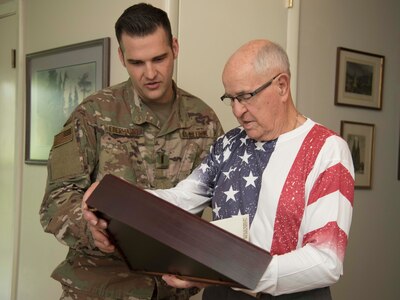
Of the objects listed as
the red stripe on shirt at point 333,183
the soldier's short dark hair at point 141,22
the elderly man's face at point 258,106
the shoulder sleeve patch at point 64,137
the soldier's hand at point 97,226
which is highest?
the soldier's short dark hair at point 141,22

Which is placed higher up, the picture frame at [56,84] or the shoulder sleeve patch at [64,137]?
the picture frame at [56,84]

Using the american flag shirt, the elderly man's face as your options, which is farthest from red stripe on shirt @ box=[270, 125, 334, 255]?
the elderly man's face

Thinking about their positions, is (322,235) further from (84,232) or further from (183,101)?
(183,101)

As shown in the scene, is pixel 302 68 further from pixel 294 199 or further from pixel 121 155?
pixel 294 199

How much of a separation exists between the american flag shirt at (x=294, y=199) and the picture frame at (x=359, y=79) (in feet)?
5.02

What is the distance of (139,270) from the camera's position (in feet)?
4.02

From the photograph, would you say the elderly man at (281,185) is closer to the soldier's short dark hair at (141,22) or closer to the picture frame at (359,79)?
the soldier's short dark hair at (141,22)

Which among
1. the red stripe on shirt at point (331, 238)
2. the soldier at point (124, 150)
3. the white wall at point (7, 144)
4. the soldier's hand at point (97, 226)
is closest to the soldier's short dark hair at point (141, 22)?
the soldier at point (124, 150)

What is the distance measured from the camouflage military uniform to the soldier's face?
0.08 m

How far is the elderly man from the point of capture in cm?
103

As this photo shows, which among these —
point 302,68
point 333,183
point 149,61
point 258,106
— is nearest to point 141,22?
point 149,61

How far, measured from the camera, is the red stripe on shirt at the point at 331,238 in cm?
103

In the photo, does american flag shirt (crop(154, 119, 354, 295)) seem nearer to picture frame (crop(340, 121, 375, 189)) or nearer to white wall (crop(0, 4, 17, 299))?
picture frame (crop(340, 121, 375, 189))

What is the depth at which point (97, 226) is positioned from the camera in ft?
3.68
